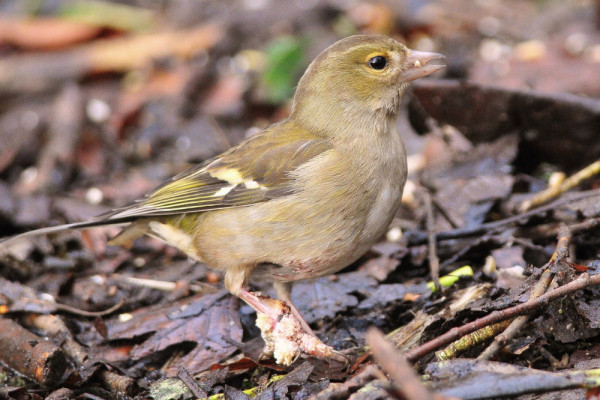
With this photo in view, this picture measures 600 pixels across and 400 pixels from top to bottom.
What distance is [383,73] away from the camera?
433cm

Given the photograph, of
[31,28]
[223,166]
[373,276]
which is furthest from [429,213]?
[31,28]

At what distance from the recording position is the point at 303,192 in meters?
4.09

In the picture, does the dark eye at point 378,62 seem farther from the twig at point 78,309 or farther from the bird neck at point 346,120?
the twig at point 78,309

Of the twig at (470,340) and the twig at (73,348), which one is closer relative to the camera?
the twig at (470,340)

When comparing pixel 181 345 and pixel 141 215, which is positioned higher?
pixel 141 215

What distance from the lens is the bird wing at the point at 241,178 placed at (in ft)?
14.0

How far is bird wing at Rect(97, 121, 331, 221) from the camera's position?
14.0 ft

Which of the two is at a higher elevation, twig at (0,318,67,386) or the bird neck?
the bird neck

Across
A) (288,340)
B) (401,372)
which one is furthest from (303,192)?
(401,372)

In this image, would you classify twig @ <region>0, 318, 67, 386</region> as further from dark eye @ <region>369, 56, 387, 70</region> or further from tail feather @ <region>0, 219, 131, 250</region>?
dark eye @ <region>369, 56, 387, 70</region>

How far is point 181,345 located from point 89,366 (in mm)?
545

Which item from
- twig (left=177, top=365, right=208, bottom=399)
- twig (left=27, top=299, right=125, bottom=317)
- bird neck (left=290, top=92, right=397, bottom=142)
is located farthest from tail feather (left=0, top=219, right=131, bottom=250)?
bird neck (left=290, top=92, right=397, bottom=142)

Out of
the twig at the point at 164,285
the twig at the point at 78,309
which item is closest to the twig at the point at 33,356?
the twig at the point at 78,309

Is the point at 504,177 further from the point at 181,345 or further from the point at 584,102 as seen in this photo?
the point at 181,345
